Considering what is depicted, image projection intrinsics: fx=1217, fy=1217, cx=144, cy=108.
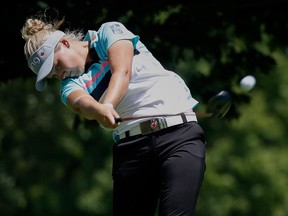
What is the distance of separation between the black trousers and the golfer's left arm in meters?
0.36

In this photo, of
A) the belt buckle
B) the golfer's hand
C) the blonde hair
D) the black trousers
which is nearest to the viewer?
the golfer's hand

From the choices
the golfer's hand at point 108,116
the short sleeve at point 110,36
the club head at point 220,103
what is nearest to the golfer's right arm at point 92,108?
the golfer's hand at point 108,116

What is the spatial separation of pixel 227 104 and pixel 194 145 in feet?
1.18

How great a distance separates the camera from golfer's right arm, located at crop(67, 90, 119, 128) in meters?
6.52

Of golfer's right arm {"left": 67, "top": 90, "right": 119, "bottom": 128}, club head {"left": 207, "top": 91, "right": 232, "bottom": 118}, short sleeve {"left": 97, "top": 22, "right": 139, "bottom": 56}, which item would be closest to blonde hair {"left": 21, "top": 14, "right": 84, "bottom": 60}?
short sleeve {"left": 97, "top": 22, "right": 139, "bottom": 56}

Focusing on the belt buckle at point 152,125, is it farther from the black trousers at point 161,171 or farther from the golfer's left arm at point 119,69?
the golfer's left arm at point 119,69

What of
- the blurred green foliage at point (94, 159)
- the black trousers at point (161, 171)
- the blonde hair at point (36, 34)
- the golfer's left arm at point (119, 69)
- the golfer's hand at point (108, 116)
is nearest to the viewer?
the golfer's hand at point (108, 116)

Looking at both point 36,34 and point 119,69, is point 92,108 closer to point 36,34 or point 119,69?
point 119,69

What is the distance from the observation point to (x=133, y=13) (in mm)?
12219

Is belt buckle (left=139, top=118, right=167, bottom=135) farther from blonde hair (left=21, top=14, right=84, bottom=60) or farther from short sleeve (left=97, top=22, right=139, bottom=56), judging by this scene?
blonde hair (left=21, top=14, right=84, bottom=60)

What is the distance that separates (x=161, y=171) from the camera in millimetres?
6844

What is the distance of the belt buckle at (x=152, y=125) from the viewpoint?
6855 mm

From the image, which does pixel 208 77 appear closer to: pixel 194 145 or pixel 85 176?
pixel 194 145

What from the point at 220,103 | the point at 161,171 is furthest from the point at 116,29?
the point at 161,171
